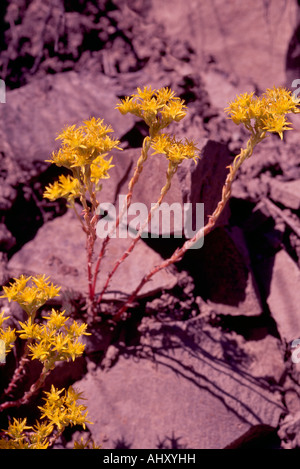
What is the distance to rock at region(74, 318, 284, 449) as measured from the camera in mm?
1999

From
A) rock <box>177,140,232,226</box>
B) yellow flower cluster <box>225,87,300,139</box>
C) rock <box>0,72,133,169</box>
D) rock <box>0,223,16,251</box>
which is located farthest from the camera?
rock <box>0,72,133,169</box>

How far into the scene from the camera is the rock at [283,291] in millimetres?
2264

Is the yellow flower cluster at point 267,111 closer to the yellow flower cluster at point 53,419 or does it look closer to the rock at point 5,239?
the yellow flower cluster at point 53,419

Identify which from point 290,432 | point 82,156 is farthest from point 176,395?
point 82,156

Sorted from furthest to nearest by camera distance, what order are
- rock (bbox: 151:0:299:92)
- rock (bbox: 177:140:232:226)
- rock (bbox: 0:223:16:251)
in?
rock (bbox: 151:0:299:92) → rock (bbox: 0:223:16:251) → rock (bbox: 177:140:232:226)

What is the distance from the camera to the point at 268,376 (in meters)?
2.22

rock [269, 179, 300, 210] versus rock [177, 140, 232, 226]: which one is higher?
rock [177, 140, 232, 226]

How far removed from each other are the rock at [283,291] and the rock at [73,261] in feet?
2.07

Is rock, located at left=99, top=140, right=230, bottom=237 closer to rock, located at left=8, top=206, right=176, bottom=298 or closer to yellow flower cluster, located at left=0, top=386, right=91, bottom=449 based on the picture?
rock, located at left=8, top=206, right=176, bottom=298

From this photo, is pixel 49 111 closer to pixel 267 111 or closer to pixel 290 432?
pixel 267 111

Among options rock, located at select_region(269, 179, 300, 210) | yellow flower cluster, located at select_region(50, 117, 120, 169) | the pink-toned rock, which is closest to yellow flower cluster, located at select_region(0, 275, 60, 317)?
yellow flower cluster, located at select_region(50, 117, 120, 169)

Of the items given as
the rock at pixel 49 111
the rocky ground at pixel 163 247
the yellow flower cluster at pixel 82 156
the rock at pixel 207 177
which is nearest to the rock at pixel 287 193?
the rocky ground at pixel 163 247
